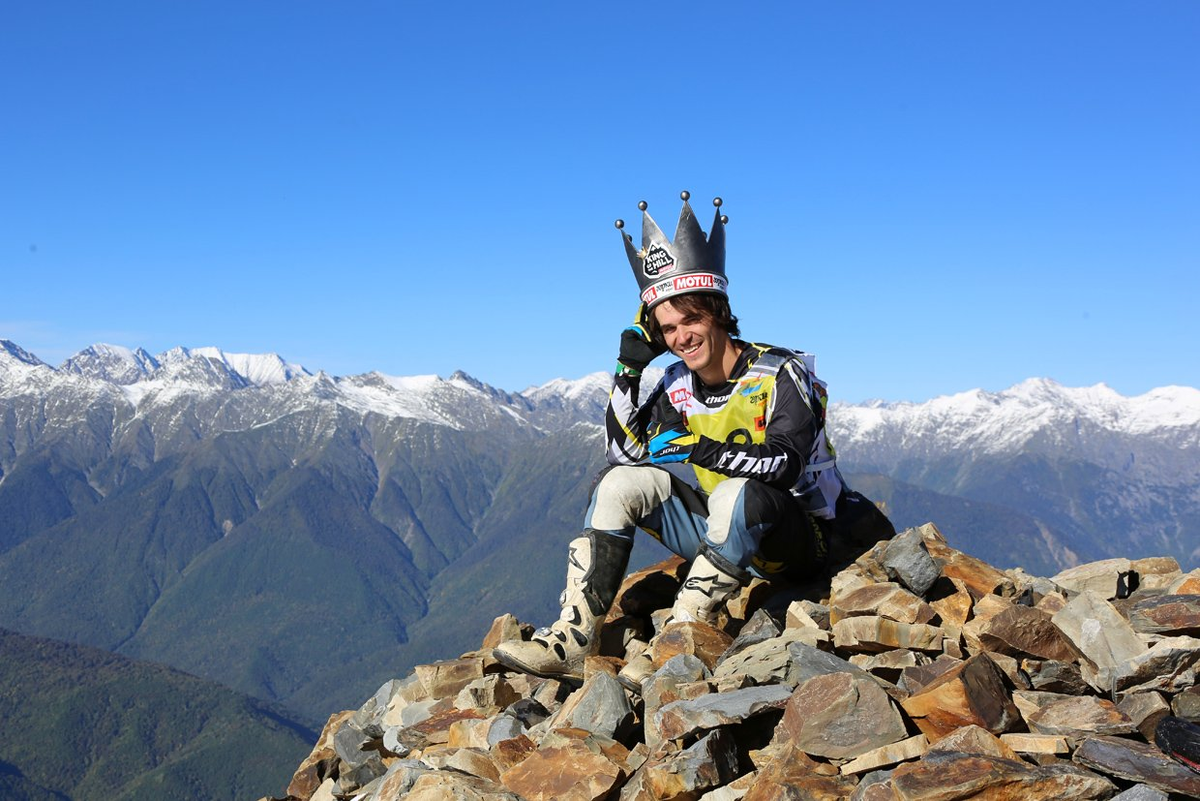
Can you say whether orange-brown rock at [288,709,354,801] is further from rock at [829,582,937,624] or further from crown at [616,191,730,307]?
crown at [616,191,730,307]

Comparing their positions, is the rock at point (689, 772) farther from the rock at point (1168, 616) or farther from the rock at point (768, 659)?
the rock at point (1168, 616)

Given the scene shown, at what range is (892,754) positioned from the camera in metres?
6.14

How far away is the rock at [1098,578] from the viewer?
1009cm

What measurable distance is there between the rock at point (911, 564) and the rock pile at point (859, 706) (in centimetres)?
2

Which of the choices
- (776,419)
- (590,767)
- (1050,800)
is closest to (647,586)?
(776,419)

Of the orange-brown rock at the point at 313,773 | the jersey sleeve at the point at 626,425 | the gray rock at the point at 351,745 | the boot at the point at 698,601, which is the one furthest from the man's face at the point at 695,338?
the orange-brown rock at the point at 313,773

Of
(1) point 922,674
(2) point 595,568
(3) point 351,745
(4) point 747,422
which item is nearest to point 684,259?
(4) point 747,422

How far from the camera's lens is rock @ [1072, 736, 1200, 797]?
5.39 metres

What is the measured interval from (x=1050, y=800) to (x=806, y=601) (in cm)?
417

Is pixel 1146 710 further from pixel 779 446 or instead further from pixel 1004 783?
pixel 779 446

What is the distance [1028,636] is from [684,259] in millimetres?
4363

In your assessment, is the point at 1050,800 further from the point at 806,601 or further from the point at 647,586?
the point at 647,586

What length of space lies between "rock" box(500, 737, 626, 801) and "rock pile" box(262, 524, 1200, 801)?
0.05 feet

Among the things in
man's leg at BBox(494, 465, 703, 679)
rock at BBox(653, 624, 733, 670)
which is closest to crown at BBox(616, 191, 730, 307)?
man's leg at BBox(494, 465, 703, 679)
